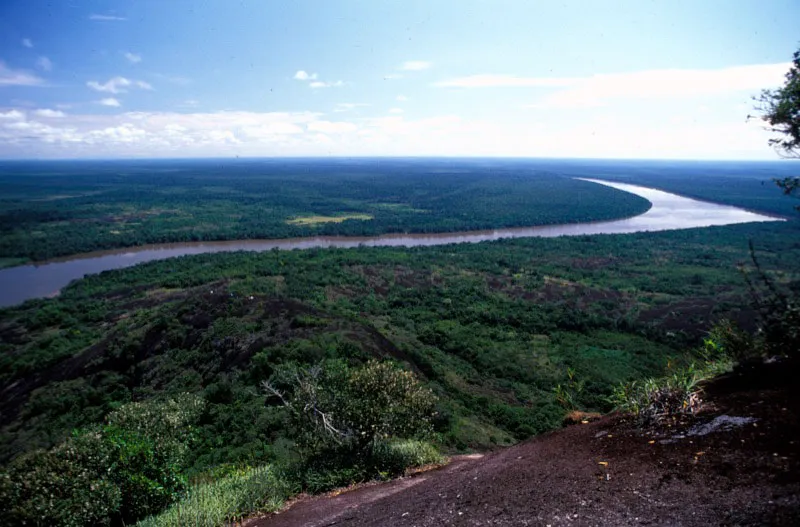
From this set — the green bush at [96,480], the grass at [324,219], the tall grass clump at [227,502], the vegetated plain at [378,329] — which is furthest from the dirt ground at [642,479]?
the grass at [324,219]

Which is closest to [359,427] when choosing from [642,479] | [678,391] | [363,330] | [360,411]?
[360,411]

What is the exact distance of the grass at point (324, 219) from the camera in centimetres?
9838

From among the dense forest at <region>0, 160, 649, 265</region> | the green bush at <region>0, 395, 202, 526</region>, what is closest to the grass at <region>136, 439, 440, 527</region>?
the green bush at <region>0, 395, 202, 526</region>

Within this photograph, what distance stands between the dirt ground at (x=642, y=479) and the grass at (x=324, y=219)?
91.3 meters

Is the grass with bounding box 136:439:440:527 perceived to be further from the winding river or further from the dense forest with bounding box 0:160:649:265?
the dense forest with bounding box 0:160:649:265

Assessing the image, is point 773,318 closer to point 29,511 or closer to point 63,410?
point 29,511

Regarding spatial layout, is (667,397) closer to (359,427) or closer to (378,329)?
(359,427)

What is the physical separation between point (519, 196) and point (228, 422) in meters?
130

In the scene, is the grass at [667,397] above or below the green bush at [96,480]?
above

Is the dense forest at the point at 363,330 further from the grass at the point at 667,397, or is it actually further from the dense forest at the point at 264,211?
the dense forest at the point at 264,211

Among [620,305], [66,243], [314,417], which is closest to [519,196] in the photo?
[620,305]

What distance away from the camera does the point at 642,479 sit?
5918 millimetres

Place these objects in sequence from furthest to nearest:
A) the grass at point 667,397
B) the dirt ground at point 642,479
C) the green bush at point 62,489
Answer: the green bush at point 62,489
the grass at point 667,397
the dirt ground at point 642,479

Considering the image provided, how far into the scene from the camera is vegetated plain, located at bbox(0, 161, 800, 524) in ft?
70.8
